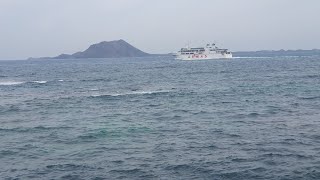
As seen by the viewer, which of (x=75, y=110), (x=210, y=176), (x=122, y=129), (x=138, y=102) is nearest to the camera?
(x=210, y=176)

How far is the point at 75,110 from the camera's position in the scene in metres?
39.9

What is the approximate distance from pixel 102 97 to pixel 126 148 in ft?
88.7

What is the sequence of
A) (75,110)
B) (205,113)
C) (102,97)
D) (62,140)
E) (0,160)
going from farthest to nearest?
(102,97), (75,110), (205,113), (62,140), (0,160)

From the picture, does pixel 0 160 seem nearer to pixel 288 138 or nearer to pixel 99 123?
pixel 99 123

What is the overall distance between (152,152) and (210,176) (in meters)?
5.28

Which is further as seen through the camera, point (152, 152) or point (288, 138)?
point (288, 138)

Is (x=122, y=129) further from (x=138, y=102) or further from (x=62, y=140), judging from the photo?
(x=138, y=102)

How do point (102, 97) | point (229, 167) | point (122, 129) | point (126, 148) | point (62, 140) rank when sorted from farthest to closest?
point (102, 97) → point (122, 129) → point (62, 140) → point (126, 148) → point (229, 167)

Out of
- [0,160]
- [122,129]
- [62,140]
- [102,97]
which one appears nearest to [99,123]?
[122,129]

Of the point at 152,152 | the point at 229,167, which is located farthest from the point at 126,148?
the point at 229,167

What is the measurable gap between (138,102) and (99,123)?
1268 centimetres

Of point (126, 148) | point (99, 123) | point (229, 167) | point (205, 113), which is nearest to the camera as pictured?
point (229, 167)

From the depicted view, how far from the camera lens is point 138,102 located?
147ft

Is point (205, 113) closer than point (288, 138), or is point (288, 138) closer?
point (288, 138)
